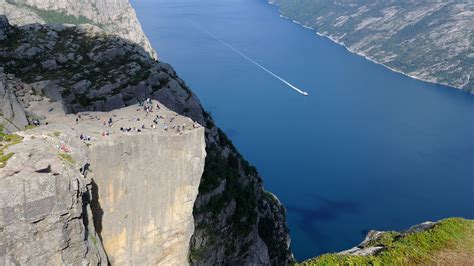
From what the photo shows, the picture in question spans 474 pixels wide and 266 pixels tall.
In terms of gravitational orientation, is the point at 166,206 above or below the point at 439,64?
above

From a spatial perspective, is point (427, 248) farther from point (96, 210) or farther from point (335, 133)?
point (335, 133)

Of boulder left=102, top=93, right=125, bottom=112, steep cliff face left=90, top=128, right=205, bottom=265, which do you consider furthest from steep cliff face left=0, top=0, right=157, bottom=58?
steep cliff face left=90, top=128, right=205, bottom=265

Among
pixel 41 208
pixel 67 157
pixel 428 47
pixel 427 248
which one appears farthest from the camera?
pixel 428 47

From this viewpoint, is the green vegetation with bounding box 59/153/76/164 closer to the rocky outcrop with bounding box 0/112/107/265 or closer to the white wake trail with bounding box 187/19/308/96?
the rocky outcrop with bounding box 0/112/107/265

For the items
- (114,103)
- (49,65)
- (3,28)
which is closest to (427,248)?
(114,103)

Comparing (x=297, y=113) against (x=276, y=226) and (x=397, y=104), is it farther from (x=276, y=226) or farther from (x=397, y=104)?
(x=276, y=226)

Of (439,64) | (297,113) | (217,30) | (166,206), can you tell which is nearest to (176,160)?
(166,206)
